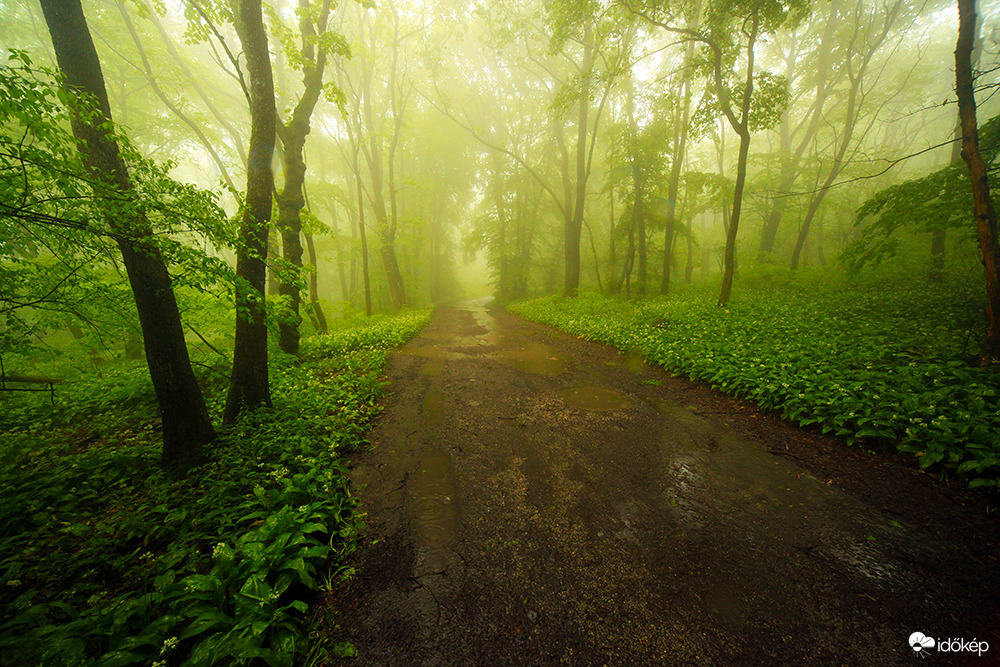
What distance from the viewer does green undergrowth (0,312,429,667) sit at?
1978 mm

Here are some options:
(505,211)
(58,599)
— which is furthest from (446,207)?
(58,599)

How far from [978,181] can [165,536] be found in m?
12.1

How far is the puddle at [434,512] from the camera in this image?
2.83 metres

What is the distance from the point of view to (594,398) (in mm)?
6039

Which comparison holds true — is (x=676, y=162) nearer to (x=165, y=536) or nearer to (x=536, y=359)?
(x=536, y=359)

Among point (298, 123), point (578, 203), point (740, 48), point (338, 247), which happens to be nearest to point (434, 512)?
point (298, 123)

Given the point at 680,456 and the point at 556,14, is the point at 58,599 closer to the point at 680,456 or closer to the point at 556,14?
the point at 680,456

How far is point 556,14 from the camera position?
36.2 ft

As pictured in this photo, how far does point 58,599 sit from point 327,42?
10052 mm

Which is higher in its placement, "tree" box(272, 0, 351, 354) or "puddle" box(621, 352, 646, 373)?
"tree" box(272, 0, 351, 354)

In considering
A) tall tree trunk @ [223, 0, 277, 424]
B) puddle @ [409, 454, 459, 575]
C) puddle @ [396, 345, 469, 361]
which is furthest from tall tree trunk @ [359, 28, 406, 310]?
puddle @ [409, 454, 459, 575]

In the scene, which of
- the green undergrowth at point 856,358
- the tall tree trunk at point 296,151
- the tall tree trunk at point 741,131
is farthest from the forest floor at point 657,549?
the tall tree trunk at point 741,131

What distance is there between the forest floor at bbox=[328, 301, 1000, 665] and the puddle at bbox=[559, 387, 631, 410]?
635 mm

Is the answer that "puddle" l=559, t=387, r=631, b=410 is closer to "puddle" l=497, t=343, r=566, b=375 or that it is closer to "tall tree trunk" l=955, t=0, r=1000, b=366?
"puddle" l=497, t=343, r=566, b=375
